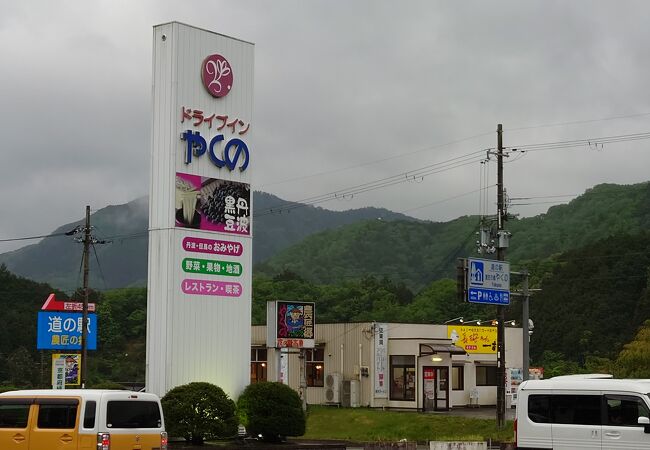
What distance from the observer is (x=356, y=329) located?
54.1 metres

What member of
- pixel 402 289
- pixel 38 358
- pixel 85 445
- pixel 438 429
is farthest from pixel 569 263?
pixel 85 445

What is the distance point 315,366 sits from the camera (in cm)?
5634

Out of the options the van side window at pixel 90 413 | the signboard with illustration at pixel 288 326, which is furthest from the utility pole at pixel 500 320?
the van side window at pixel 90 413

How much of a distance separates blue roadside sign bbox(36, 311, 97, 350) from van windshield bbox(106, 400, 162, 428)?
3313 cm

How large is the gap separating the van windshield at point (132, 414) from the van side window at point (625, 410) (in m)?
9.27

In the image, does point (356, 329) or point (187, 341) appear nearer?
point (187, 341)

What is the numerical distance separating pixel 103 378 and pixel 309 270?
74.2 meters

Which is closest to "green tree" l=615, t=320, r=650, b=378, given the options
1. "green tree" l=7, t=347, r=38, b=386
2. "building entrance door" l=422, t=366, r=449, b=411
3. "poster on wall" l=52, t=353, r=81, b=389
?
"building entrance door" l=422, t=366, r=449, b=411

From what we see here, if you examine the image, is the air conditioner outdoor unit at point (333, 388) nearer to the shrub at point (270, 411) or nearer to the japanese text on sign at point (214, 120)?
the shrub at point (270, 411)

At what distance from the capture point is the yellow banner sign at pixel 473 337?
182 feet

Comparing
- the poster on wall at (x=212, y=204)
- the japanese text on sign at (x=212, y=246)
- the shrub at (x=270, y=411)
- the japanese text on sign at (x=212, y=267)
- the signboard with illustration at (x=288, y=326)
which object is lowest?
the shrub at (x=270, y=411)

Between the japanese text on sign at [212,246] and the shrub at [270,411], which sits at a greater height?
the japanese text on sign at [212,246]

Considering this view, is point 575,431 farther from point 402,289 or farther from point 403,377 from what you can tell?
point 402,289

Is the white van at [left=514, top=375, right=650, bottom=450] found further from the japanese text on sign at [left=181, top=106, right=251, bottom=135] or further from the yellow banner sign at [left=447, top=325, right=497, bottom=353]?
the yellow banner sign at [left=447, top=325, right=497, bottom=353]
